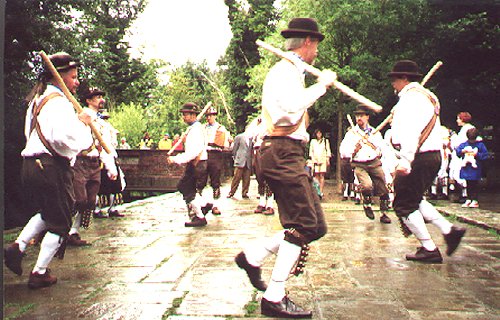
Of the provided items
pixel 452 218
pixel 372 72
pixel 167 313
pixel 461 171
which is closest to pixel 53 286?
pixel 167 313

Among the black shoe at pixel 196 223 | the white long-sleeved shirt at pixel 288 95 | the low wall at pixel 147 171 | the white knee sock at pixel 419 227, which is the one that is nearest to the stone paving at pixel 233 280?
the white knee sock at pixel 419 227

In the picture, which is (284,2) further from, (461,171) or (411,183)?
(411,183)

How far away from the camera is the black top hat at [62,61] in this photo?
439 cm

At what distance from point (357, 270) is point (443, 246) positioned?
1.92m

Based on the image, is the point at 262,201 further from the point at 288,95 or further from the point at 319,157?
the point at 288,95

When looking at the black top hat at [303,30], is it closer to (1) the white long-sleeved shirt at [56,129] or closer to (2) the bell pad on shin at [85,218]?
(1) the white long-sleeved shirt at [56,129]

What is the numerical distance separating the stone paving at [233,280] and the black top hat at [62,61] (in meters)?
1.87

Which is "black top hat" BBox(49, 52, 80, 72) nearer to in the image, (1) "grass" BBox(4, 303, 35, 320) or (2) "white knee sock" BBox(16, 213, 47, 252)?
(2) "white knee sock" BBox(16, 213, 47, 252)

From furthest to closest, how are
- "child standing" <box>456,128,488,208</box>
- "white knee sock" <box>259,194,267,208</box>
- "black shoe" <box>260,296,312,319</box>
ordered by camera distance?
"child standing" <box>456,128,488,208</box>
"white knee sock" <box>259,194,267,208</box>
"black shoe" <box>260,296,312,319</box>

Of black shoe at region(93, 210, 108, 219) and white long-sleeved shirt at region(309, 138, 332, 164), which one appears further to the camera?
white long-sleeved shirt at region(309, 138, 332, 164)

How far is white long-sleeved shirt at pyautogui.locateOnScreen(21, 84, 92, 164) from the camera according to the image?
13.6 feet

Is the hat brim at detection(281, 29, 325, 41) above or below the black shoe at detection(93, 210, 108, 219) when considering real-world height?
above

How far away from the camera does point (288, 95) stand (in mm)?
3510

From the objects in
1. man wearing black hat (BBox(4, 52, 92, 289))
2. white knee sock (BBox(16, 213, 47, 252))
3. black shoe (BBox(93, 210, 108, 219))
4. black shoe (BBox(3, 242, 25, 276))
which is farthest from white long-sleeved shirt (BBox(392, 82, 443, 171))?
black shoe (BBox(93, 210, 108, 219))
